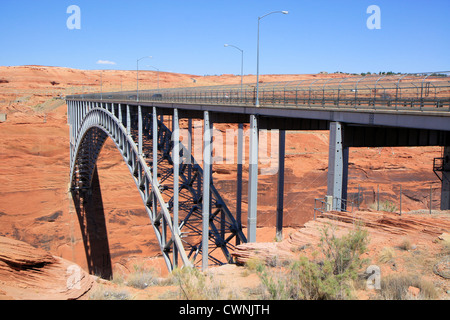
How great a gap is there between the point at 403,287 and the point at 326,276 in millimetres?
1275

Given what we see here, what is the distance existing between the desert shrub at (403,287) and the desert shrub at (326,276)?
1.81 ft

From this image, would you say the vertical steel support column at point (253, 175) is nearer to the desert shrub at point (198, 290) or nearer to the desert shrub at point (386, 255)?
the desert shrub at point (386, 255)

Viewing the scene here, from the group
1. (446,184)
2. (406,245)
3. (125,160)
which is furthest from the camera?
(125,160)

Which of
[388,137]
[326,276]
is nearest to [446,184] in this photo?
[388,137]

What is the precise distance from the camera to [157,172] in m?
23.2

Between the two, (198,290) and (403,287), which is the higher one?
(403,287)

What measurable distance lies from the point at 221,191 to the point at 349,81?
95.8ft

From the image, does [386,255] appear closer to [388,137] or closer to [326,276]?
[326,276]

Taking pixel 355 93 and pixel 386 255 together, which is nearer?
pixel 386 255

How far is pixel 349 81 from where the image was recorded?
11289 mm

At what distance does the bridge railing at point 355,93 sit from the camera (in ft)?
30.3

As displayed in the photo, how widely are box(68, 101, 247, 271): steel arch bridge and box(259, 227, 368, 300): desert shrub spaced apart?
8348mm
